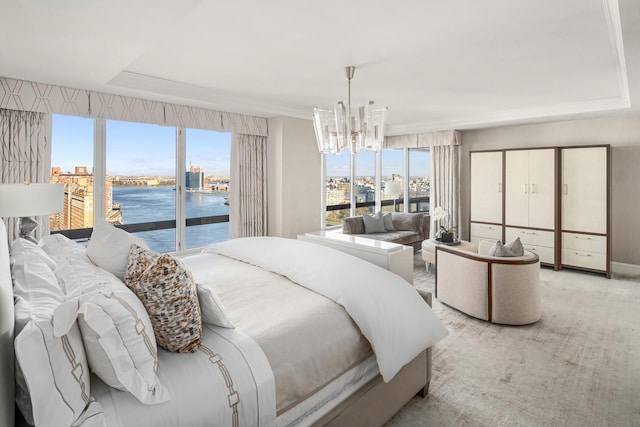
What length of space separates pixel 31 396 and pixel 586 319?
14.3 ft

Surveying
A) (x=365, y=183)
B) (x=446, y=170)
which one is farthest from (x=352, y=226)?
(x=446, y=170)

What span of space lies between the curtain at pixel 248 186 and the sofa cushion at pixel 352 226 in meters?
1.51

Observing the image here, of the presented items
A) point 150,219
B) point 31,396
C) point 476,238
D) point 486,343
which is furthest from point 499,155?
point 31,396

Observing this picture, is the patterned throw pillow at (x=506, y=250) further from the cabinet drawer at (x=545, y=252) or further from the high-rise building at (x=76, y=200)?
the high-rise building at (x=76, y=200)

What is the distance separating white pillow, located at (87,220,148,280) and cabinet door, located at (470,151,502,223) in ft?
18.7

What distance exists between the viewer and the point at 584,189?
505 centimetres

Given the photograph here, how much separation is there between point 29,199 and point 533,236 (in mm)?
6216

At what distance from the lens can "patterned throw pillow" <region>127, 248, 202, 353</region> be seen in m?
1.38

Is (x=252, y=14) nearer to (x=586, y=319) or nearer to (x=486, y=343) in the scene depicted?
(x=486, y=343)

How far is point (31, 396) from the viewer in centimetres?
95

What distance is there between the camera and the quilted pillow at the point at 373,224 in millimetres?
6207

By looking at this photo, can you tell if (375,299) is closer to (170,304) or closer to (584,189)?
(170,304)

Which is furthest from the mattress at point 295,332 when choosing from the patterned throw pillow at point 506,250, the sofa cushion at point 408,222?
the sofa cushion at point 408,222

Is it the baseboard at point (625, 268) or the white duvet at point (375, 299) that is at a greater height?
the white duvet at point (375, 299)
